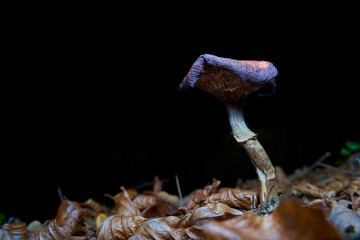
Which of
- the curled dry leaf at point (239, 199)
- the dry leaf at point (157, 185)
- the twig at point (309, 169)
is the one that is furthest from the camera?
the twig at point (309, 169)

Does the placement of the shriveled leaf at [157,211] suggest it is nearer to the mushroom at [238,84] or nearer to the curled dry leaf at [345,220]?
the mushroom at [238,84]

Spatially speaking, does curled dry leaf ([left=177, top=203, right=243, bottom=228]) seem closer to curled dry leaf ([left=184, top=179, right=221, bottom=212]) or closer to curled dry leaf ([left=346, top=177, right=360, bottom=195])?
curled dry leaf ([left=184, top=179, right=221, bottom=212])

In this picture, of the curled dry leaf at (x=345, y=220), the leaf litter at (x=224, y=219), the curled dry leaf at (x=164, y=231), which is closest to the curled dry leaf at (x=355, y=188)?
the leaf litter at (x=224, y=219)

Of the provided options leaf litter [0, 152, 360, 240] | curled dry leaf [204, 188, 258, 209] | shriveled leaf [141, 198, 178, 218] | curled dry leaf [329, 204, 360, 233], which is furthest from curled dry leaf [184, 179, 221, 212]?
curled dry leaf [329, 204, 360, 233]

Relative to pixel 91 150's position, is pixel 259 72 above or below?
above

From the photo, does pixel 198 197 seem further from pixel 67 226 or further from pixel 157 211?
pixel 67 226

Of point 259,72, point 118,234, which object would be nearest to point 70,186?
point 118,234

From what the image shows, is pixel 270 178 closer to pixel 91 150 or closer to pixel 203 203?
pixel 203 203
